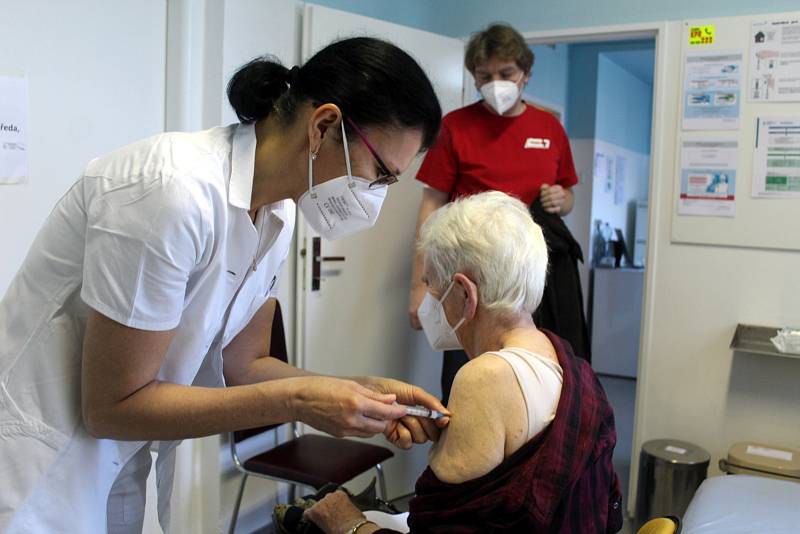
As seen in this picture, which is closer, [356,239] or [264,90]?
[264,90]

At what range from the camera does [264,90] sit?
47.0 inches

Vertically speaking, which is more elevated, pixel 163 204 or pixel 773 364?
pixel 163 204

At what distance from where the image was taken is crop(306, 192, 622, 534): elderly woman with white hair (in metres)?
1.22

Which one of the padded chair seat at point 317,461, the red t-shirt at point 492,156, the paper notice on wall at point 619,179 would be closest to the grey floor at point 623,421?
the padded chair seat at point 317,461

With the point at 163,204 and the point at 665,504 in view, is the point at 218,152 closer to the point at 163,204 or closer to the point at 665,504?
the point at 163,204

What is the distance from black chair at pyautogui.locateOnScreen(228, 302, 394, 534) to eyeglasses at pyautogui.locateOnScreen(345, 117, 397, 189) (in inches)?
56.7

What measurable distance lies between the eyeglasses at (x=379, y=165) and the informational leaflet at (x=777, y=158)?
2.38 m

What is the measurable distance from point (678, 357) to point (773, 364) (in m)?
0.38

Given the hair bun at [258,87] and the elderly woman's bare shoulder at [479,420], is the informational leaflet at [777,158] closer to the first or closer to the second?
the elderly woman's bare shoulder at [479,420]

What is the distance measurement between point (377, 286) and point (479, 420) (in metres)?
2.03

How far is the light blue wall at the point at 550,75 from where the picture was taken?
17.4 feet

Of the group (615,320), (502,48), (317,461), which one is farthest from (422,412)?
(615,320)

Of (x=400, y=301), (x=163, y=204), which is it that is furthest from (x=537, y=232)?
(x=400, y=301)

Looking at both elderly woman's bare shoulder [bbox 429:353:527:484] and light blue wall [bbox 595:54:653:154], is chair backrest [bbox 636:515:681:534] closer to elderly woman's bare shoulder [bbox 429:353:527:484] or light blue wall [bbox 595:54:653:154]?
elderly woman's bare shoulder [bbox 429:353:527:484]
